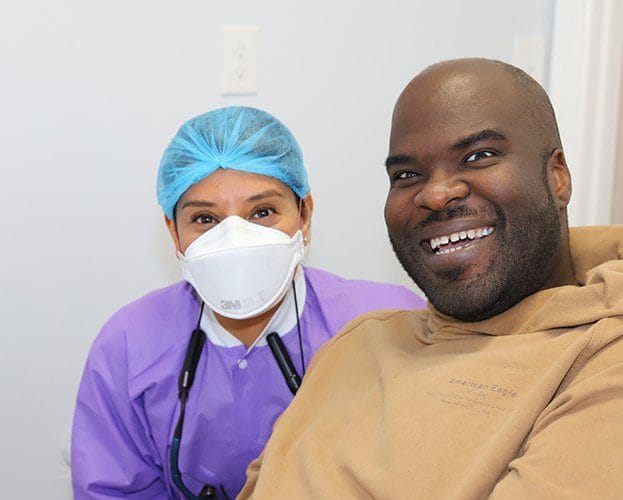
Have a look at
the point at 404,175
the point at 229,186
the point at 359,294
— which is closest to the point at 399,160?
the point at 404,175

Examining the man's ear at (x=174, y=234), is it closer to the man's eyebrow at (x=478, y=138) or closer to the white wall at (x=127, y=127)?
the white wall at (x=127, y=127)

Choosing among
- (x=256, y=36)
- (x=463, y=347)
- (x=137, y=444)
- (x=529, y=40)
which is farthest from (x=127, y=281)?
(x=529, y=40)

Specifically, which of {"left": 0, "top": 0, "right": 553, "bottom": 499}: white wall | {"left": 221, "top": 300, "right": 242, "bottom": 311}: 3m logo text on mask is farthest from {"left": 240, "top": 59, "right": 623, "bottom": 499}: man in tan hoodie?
{"left": 0, "top": 0, "right": 553, "bottom": 499}: white wall

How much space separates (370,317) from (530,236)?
34cm

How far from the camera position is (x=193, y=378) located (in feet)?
4.72

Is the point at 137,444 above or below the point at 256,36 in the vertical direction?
below

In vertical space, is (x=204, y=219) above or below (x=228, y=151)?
below

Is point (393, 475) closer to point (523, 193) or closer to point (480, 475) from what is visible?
point (480, 475)

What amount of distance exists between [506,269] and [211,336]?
0.65 meters

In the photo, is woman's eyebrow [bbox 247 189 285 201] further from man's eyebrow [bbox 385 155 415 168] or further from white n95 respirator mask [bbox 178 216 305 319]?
man's eyebrow [bbox 385 155 415 168]

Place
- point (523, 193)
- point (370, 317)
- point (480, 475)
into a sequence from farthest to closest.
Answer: point (370, 317) < point (523, 193) < point (480, 475)

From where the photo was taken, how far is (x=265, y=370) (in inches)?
57.4

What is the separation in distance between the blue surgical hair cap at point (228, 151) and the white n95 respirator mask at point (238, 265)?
102 millimetres

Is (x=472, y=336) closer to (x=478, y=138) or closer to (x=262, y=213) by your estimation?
(x=478, y=138)
